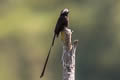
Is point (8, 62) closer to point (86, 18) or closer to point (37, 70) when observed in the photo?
point (37, 70)

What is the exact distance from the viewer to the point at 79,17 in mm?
37281

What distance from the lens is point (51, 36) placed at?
105ft

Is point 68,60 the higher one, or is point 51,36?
point 51,36

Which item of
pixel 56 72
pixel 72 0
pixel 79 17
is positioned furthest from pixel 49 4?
pixel 56 72

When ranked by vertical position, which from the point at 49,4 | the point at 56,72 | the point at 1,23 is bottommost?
the point at 56,72

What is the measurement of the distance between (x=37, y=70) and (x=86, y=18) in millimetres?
7814

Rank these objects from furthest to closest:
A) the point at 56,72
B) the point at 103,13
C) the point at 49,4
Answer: the point at 49,4 → the point at 103,13 → the point at 56,72

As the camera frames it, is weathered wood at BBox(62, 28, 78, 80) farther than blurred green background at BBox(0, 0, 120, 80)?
No

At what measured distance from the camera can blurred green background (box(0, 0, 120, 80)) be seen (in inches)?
1184

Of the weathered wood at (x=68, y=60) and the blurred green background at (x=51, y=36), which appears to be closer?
the weathered wood at (x=68, y=60)

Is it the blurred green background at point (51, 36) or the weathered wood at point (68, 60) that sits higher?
the blurred green background at point (51, 36)

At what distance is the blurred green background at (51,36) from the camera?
30.1m

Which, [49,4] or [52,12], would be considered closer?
[52,12]

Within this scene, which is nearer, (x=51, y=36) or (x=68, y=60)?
(x=68, y=60)
